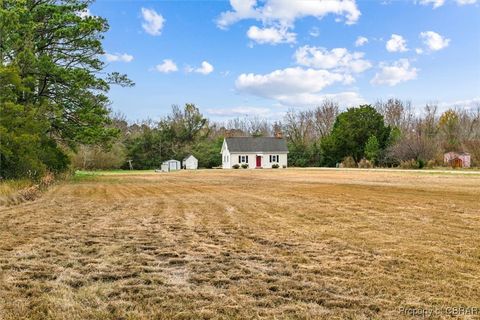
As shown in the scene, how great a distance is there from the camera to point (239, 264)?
4.75 meters

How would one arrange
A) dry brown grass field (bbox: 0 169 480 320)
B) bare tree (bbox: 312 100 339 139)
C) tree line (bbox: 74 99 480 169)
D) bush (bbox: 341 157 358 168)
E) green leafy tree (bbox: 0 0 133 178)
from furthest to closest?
bare tree (bbox: 312 100 339 139), bush (bbox: 341 157 358 168), tree line (bbox: 74 99 480 169), green leafy tree (bbox: 0 0 133 178), dry brown grass field (bbox: 0 169 480 320)

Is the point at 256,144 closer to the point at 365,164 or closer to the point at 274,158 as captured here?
the point at 274,158

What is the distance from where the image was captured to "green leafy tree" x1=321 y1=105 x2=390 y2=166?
43438 mm

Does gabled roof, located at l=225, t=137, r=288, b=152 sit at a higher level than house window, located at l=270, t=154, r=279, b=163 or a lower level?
higher

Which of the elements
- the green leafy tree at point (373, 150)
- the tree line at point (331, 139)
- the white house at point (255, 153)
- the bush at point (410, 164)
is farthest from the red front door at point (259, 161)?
the bush at point (410, 164)

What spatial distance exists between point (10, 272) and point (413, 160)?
37084 mm

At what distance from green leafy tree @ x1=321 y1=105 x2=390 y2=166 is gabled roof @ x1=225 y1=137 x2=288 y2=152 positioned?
917 cm

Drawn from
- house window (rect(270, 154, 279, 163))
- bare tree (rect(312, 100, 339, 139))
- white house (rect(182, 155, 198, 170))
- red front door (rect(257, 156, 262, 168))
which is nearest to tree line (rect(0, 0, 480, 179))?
house window (rect(270, 154, 279, 163))

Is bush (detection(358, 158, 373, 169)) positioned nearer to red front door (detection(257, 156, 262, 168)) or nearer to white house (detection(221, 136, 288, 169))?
white house (detection(221, 136, 288, 169))

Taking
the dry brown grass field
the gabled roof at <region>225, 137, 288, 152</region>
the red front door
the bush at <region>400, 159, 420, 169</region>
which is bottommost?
the dry brown grass field

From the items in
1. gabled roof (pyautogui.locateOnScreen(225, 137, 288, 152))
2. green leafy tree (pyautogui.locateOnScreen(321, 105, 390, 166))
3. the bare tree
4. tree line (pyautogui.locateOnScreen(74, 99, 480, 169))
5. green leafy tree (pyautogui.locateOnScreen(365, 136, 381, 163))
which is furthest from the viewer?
the bare tree

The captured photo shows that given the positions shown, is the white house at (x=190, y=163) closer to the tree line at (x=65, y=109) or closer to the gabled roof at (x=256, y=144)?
the gabled roof at (x=256, y=144)

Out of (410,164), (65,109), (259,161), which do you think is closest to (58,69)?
(65,109)

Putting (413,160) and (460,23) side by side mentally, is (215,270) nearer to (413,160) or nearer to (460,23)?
(460,23)
